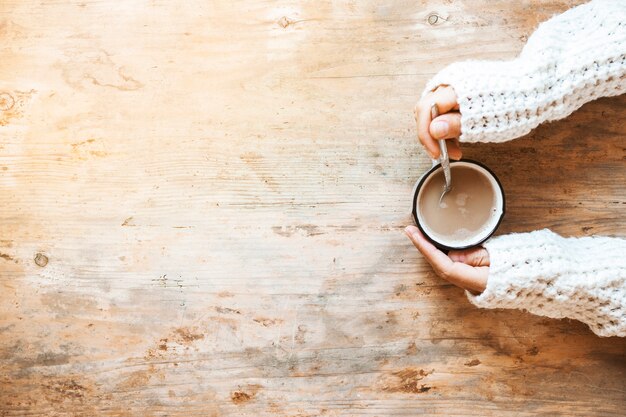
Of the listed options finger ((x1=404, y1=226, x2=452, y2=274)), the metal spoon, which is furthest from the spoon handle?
finger ((x1=404, y1=226, x2=452, y2=274))

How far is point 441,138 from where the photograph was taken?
0.94 metres

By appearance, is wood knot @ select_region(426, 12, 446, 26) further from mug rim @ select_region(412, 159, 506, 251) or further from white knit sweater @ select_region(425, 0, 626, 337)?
mug rim @ select_region(412, 159, 506, 251)

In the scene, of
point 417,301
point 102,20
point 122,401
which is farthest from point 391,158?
Answer: point 122,401

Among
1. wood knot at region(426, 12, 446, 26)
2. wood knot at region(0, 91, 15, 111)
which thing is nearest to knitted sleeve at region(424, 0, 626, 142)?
wood knot at region(426, 12, 446, 26)

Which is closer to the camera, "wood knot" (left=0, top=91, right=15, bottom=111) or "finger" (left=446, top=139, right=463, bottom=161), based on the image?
"finger" (left=446, top=139, right=463, bottom=161)

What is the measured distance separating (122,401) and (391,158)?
0.81 m

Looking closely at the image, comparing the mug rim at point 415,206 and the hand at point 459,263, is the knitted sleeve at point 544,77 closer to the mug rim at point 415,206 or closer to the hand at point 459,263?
the mug rim at point 415,206

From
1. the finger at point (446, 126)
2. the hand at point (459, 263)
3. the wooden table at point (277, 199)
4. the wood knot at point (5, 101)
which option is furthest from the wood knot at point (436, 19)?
the wood knot at point (5, 101)

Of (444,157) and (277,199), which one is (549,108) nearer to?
(444,157)

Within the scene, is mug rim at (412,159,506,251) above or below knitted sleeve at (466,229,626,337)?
above

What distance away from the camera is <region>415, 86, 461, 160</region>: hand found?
3.09ft

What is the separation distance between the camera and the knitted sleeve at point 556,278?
0.96m

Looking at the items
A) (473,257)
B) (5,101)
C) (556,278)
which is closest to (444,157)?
(473,257)

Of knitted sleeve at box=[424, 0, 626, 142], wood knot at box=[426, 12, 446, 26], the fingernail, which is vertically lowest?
the fingernail
